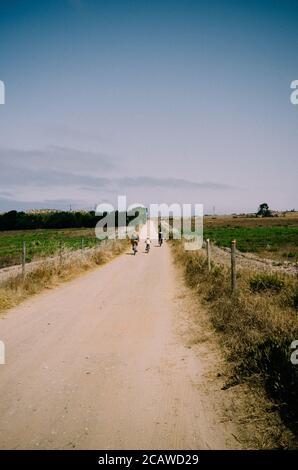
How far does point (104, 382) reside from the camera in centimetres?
496

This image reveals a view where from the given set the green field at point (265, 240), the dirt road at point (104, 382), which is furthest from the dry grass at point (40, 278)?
the green field at point (265, 240)

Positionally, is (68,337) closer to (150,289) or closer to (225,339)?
(225,339)

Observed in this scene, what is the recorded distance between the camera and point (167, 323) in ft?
26.7

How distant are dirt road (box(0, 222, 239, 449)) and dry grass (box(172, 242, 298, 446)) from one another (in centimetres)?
65

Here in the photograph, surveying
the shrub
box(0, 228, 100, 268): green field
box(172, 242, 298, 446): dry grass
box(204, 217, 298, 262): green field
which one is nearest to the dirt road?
box(172, 242, 298, 446): dry grass

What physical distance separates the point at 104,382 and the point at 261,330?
3.04 meters

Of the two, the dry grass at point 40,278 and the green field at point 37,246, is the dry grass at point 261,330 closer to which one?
the dry grass at point 40,278

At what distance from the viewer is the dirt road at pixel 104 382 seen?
3.66 metres

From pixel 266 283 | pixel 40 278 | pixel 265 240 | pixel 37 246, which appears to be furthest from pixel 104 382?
pixel 265 240

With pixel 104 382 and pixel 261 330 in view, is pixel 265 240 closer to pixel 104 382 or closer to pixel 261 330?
pixel 261 330

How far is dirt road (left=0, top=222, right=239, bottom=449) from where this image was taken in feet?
12.0

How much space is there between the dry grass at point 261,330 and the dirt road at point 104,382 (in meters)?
0.65

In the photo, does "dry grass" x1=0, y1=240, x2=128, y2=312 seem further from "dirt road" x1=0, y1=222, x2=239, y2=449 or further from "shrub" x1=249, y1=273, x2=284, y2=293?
"shrub" x1=249, y1=273, x2=284, y2=293
